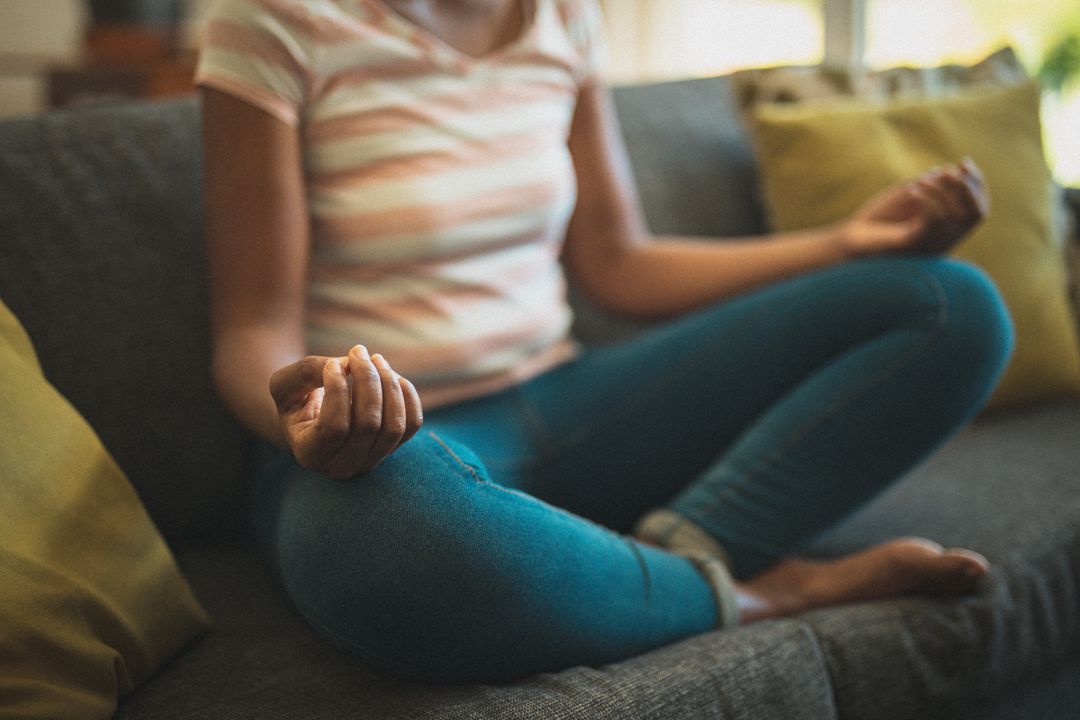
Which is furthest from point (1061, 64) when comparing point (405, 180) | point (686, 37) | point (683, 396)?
point (405, 180)

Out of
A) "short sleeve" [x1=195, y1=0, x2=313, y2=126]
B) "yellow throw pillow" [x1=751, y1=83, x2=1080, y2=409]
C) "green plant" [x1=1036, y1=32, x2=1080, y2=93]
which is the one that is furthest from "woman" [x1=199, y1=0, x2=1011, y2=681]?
"green plant" [x1=1036, y1=32, x2=1080, y2=93]

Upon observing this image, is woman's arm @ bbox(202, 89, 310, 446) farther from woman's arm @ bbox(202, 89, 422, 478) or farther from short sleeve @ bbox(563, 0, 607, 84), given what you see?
short sleeve @ bbox(563, 0, 607, 84)

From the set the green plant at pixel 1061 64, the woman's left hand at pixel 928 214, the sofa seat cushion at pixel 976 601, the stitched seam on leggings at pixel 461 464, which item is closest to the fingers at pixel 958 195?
the woman's left hand at pixel 928 214

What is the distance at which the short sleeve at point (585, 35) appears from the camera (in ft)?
3.95

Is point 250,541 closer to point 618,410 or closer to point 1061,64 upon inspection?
point 618,410

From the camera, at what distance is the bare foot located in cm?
95

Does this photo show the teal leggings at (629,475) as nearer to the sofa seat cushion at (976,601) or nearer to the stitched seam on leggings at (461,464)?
the stitched seam on leggings at (461,464)

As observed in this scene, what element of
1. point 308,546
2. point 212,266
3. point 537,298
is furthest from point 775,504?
point 212,266

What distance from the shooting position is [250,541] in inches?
44.5

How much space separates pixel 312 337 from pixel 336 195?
5.3 inches

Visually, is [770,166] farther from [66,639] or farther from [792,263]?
[66,639]

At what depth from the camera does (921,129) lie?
1505 millimetres

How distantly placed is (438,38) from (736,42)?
2.38m

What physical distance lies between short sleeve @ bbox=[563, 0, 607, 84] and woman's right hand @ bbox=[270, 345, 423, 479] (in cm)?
64
